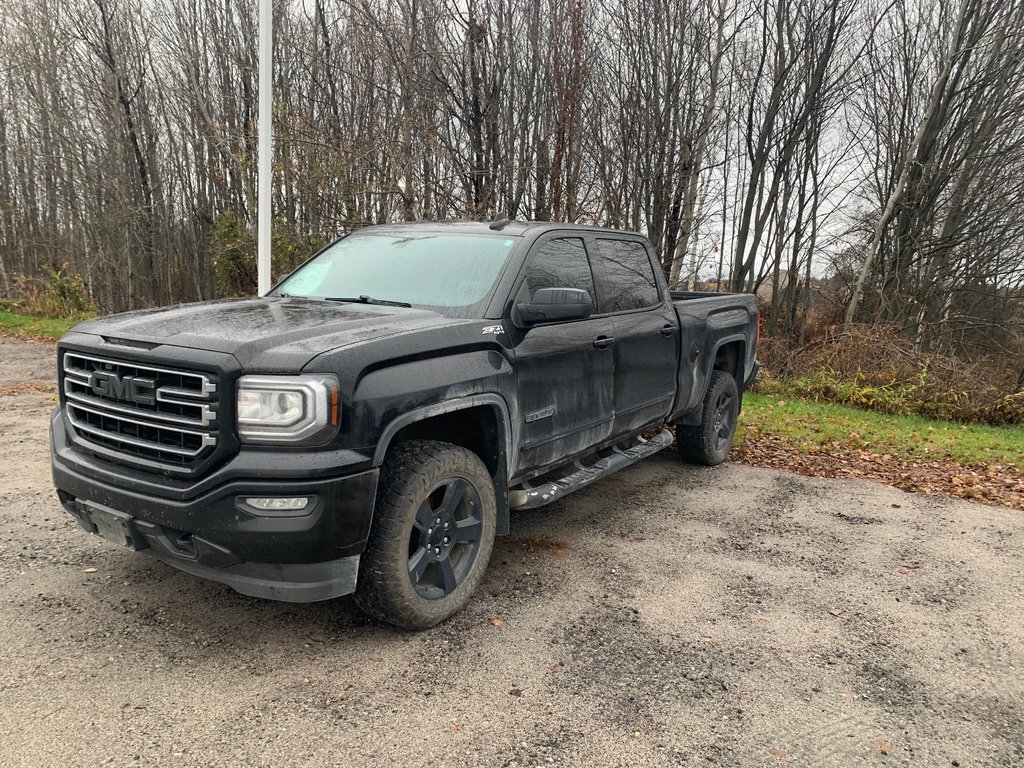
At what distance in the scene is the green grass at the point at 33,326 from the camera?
14.3m

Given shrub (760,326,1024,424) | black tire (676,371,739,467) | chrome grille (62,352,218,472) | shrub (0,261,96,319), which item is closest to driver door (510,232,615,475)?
chrome grille (62,352,218,472)

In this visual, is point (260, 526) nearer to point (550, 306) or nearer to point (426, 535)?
point (426, 535)

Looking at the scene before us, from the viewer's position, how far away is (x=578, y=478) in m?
4.54

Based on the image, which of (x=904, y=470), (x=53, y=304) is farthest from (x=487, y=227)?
(x=53, y=304)

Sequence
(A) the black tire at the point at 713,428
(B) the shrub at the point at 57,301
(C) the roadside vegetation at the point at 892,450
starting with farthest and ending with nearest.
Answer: (B) the shrub at the point at 57,301 → (C) the roadside vegetation at the point at 892,450 → (A) the black tire at the point at 713,428

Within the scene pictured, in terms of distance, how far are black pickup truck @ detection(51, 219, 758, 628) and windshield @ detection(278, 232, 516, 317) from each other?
14mm

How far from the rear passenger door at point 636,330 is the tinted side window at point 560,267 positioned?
0.14 m

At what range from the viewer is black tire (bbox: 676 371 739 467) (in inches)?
258

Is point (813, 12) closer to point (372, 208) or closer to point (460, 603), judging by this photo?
point (372, 208)

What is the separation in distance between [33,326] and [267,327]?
1476cm

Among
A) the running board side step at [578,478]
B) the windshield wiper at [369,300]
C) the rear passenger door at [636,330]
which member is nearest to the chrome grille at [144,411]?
the windshield wiper at [369,300]

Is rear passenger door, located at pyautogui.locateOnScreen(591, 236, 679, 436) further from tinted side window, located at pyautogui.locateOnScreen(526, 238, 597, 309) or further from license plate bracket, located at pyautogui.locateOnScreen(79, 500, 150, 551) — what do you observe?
license plate bracket, located at pyautogui.locateOnScreen(79, 500, 150, 551)

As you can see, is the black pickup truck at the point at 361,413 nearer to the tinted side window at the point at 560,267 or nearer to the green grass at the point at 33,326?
the tinted side window at the point at 560,267

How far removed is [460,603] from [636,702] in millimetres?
1005
